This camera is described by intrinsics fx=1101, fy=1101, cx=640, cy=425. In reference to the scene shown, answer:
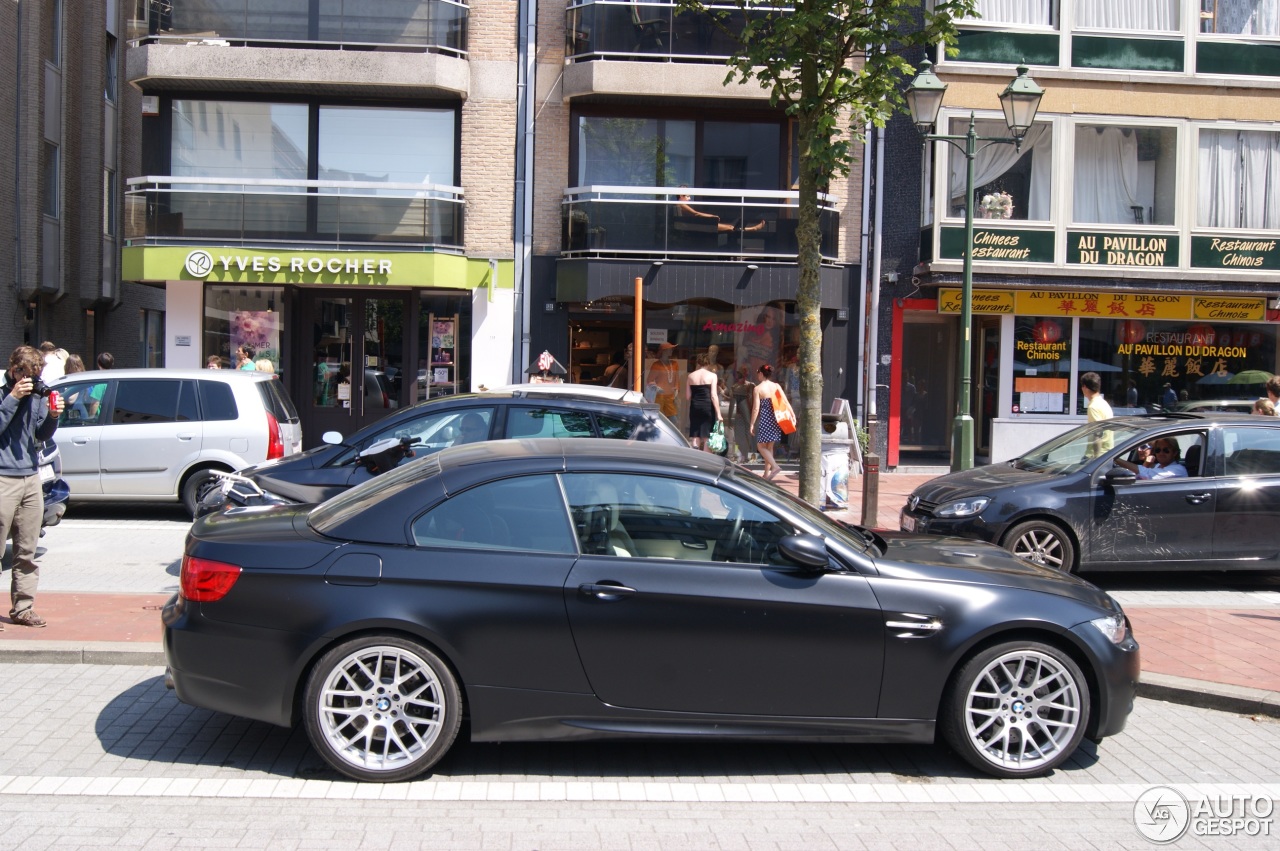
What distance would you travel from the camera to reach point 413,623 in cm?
488

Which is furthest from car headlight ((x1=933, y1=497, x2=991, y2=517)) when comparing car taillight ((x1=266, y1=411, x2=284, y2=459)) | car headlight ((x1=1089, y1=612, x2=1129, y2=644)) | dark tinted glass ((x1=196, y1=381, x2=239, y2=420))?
dark tinted glass ((x1=196, y1=381, x2=239, y2=420))

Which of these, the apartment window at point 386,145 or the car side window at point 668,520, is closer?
the car side window at point 668,520

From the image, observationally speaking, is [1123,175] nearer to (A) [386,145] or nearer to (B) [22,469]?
(A) [386,145]

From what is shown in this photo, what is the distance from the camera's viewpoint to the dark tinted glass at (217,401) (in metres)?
12.3

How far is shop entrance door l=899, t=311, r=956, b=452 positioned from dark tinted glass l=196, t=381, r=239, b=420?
12.1 metres

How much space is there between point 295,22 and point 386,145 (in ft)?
7.63

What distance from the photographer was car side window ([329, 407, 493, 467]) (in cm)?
909

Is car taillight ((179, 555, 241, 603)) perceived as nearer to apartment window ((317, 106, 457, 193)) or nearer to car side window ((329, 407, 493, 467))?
car side window ((329, 407, 493, 467))

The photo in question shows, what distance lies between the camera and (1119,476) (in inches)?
375

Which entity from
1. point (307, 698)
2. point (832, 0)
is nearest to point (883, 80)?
point (832, 0)

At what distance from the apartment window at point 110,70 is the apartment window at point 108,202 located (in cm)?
191

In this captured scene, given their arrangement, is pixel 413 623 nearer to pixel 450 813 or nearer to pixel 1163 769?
pixel 450 813

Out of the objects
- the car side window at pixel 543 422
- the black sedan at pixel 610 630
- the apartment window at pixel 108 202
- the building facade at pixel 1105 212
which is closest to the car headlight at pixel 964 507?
the car side window at pixel 543 422

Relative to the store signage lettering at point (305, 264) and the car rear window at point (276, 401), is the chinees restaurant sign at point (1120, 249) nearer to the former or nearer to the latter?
the store signage lettering at point (305, 264)
